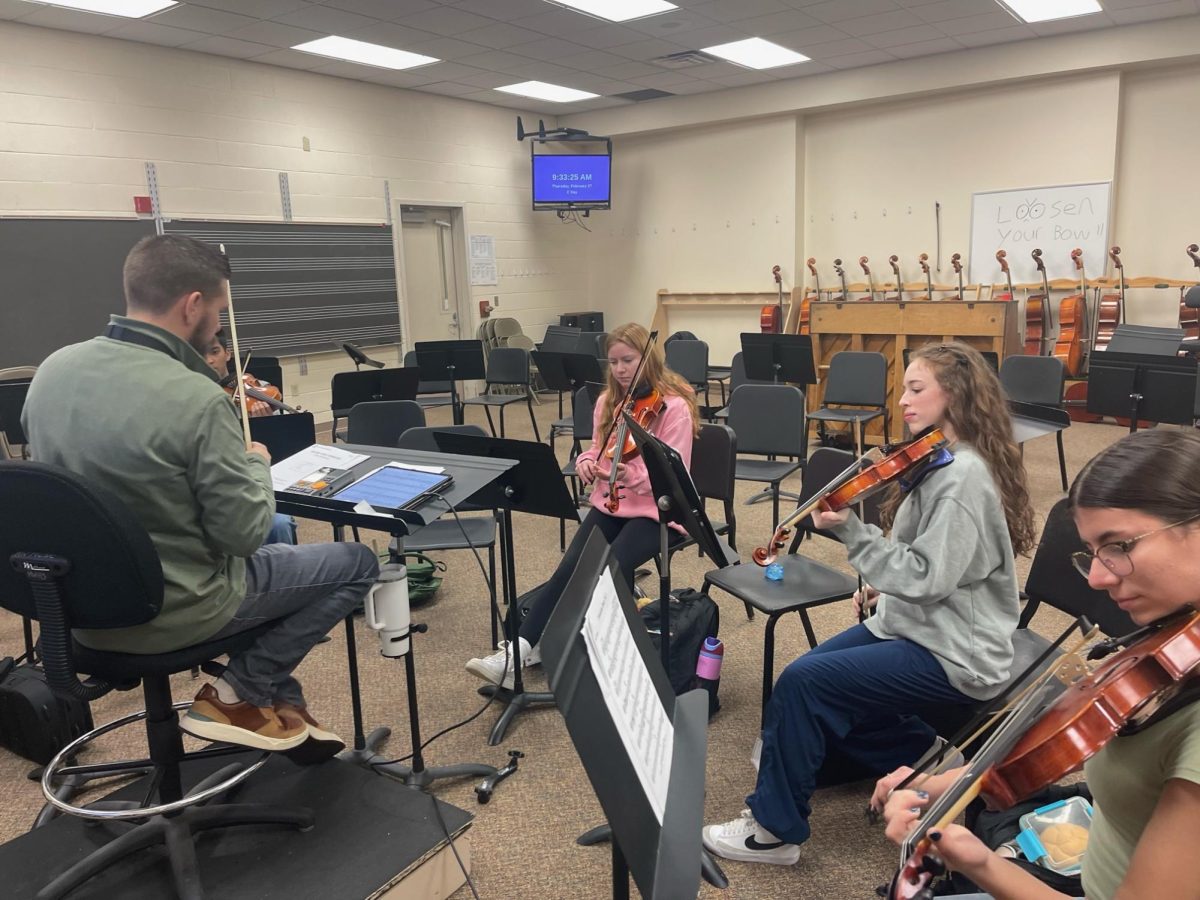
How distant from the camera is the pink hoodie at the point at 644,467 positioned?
2980mm

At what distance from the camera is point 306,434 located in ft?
10.4

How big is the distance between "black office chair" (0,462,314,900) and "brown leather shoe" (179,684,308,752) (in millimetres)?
66

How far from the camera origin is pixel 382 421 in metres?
4.07

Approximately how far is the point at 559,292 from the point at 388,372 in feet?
18.3

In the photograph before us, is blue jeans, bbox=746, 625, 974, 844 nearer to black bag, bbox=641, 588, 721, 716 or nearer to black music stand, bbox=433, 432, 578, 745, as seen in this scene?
black bag, bbox=641, 588, 721, 716

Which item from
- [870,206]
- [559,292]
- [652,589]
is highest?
[870,206]

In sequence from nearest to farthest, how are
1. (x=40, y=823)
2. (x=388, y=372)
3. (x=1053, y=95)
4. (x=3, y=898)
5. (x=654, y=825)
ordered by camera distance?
1. (x=654, y=825)
2. (x=3, y=898)
3. (x=40, y=823)
4. (x=388, y=372)
5. (x=1053, y=95)

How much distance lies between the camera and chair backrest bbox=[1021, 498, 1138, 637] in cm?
211

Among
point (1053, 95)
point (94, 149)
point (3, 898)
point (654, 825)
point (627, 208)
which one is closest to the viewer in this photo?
point (654, 825)

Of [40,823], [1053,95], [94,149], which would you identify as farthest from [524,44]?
[40,823]

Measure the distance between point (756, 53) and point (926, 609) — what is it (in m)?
6.58

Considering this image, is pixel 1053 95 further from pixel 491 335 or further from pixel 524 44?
pixel 491 335

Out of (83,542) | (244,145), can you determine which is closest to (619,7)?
(244,145)

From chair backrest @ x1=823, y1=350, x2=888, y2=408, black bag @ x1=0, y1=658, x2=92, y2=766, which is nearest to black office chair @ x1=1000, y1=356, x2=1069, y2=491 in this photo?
chair backrest @ x1=823, y1=350, x2=888, y2=408
